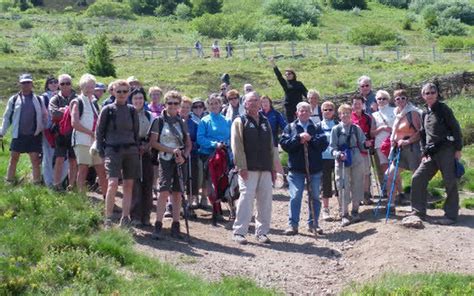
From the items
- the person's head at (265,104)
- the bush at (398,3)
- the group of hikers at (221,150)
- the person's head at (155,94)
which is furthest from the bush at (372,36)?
the person's head at (155,94)

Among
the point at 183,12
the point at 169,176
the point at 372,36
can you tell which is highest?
the point at 183,12

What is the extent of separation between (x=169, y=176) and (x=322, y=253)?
2.38 m

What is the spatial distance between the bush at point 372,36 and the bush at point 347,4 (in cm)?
3176

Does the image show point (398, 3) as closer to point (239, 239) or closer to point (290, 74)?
point (290, 74)

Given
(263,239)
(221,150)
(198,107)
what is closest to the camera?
(263,239)

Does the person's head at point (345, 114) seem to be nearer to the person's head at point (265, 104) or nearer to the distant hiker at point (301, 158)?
the distant hiker at point (301, 158)

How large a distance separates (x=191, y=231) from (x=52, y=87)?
358 cm

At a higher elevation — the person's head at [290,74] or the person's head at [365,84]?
the person's head at [290,74]

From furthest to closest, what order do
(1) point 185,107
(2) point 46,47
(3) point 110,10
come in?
1. (3) point 110,10
2. (2) point 46,47
3. (1) point 185,107

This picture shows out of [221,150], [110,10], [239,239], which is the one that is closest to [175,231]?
[239,239]

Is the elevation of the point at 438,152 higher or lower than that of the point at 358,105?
lower

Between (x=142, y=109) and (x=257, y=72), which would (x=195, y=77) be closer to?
(x=257, y=72)

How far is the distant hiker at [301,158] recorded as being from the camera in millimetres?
11781

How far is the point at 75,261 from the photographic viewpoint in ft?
27.6
